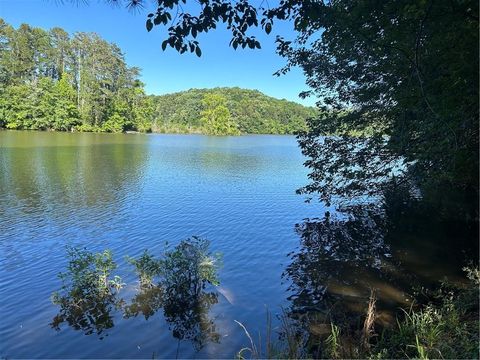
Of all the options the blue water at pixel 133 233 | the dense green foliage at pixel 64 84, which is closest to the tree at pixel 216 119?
the dense green foliage at pixel 64 84

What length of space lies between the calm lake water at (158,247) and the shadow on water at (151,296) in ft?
0.59

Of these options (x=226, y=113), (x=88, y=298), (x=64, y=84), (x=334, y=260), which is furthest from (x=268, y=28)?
(x=226, y=113)

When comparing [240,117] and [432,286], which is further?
[240,117]

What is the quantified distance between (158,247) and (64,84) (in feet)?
256

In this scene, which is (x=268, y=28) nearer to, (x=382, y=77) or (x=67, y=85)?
(x=382, y=77)

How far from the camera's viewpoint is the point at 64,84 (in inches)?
3088

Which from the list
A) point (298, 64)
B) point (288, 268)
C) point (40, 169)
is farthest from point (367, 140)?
point (40, 169)

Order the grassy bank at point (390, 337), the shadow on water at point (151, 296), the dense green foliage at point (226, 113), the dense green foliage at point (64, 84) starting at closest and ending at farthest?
1. the grassy bank at point (390, 337)
2. the shadow on water at point (151, 296)
3. the dense green foliage at point (64, 84)
4. the dense green foliage at point (226, 113)

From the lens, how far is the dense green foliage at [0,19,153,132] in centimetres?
6988

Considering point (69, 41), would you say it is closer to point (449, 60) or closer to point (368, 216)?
point (368, 216)

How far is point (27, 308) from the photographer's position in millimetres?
8336

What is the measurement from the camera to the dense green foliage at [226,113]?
119 m

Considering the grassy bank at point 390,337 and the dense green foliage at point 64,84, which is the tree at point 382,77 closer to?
the grassy bank at point 390,337

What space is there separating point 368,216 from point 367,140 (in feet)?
14.6
